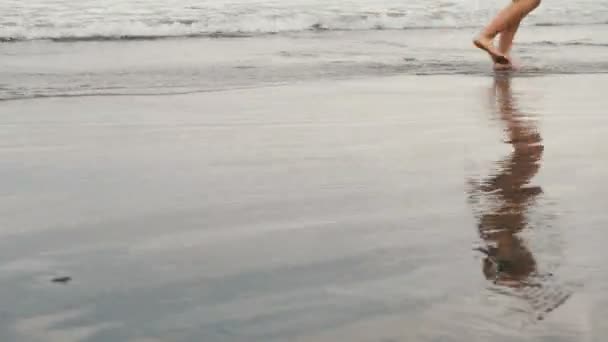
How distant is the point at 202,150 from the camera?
4043mm

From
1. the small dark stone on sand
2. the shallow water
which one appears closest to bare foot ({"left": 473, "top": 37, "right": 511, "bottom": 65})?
the shallow water

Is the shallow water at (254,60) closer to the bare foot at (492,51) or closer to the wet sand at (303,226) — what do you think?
the bare foot at (492,51)

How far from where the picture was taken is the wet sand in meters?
1.94

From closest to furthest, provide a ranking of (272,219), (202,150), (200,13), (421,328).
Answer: (421,328), (272,219), (202,150), (200,13)

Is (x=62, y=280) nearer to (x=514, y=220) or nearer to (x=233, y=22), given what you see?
(x=514, y=220)

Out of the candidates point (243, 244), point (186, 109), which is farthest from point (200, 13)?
point (243, 244)

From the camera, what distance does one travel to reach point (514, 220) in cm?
277

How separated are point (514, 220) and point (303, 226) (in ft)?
1.71

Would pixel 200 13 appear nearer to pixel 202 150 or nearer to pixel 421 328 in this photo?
pixel 202 150

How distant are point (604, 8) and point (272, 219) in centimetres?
1330

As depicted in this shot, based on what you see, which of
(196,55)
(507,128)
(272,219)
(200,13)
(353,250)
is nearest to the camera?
(353,250)

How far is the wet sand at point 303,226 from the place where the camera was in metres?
1.94

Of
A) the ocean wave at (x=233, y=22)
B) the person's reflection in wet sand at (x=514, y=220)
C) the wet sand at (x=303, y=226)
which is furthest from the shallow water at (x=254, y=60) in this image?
the person's reflection in wet sand at (x=514, y=220)

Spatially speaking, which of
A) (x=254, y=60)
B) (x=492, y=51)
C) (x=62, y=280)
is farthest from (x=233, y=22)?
(x=62, y=280)
